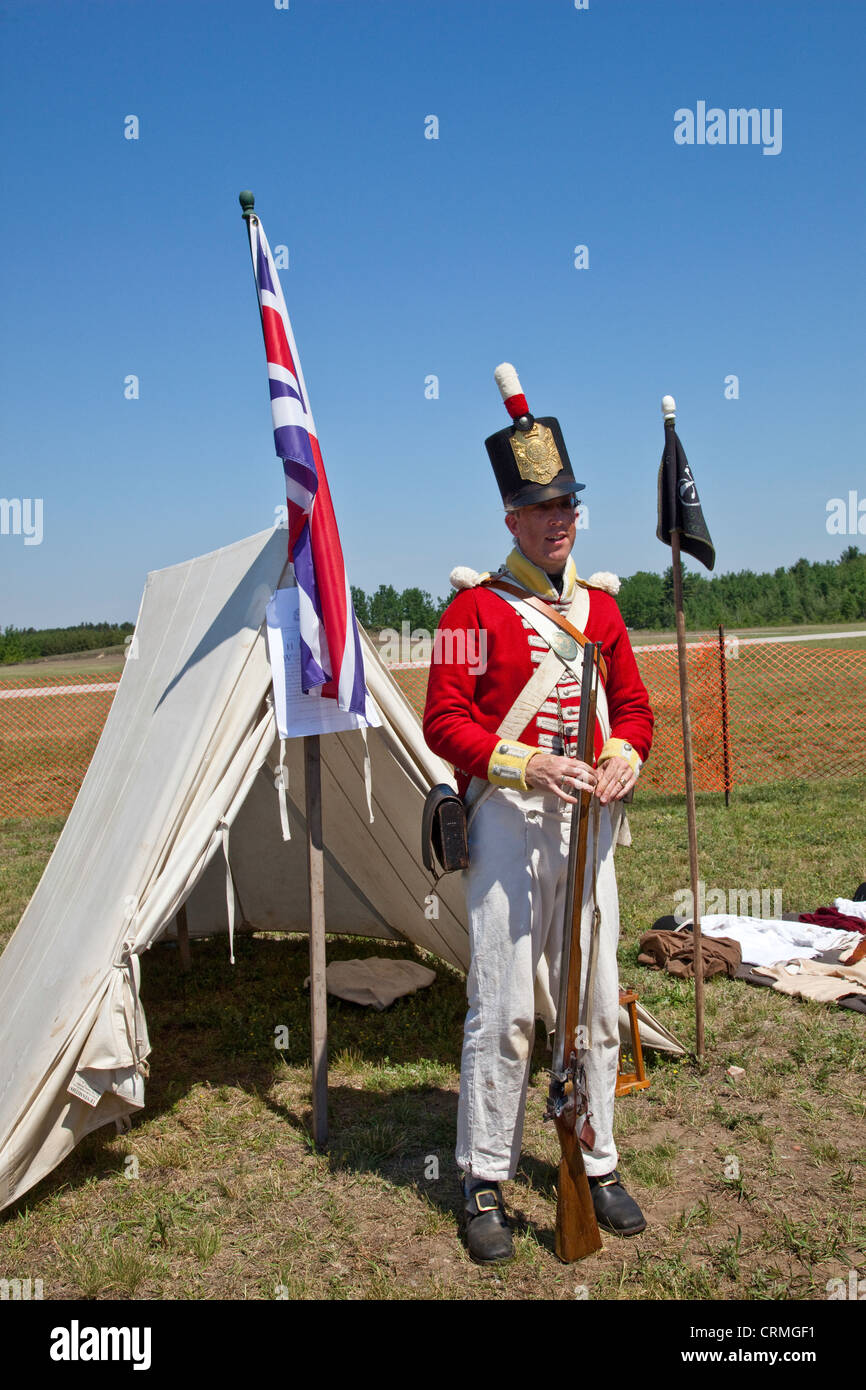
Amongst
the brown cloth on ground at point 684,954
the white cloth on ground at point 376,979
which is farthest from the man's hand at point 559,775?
the brown cloth on ground at point 684,954

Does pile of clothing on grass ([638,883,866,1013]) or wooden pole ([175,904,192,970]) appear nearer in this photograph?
pile of clothing on grass ([638,883,866,1013])

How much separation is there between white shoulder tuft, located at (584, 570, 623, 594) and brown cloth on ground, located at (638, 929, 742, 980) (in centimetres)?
260

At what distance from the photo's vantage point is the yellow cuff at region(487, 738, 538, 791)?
9.91 ft

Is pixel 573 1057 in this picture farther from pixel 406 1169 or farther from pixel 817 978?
pixel 817 978

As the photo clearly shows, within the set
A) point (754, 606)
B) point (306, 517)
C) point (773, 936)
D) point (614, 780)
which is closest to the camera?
point (614, 780)

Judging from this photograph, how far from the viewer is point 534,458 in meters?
3.21

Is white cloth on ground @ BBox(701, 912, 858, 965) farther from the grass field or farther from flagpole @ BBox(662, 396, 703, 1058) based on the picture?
flagpole @ BBox(662, 396, 703, 1058)

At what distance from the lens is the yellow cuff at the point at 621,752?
324 cm

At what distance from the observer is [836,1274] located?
2.98 metres

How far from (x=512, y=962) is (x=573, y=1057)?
323mm

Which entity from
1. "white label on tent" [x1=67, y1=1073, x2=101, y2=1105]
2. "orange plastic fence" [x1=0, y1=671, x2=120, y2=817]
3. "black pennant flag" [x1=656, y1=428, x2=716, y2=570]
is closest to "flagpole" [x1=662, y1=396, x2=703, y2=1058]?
"black pennant flag" [x1=656, y1=428, x2=716, y2=570]

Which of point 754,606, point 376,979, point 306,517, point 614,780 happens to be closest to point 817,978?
point 376,979

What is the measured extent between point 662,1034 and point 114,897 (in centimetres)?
240

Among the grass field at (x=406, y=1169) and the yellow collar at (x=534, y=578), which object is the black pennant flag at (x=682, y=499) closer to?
the yellow collar at (x=534, y=578)
